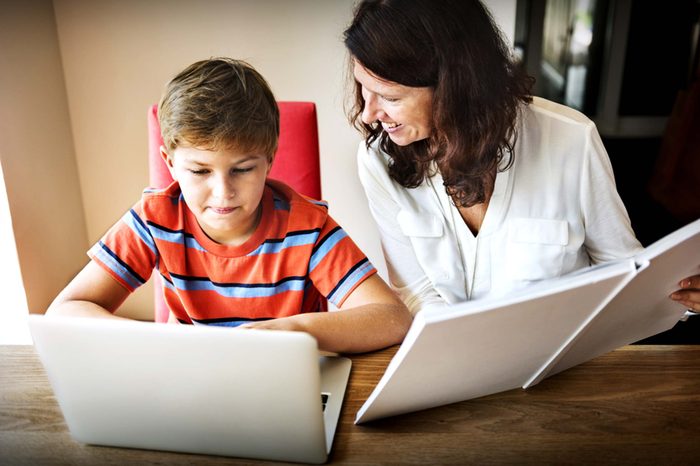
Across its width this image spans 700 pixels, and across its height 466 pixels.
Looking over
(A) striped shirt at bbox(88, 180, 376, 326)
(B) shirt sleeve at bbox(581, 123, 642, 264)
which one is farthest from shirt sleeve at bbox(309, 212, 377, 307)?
(B) shirt sleeve at bbox(581, 123, 642, 264)

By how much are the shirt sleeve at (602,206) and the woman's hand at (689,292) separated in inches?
13.7

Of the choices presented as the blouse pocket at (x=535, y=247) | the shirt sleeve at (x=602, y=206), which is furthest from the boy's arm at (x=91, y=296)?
the shirt sleeve at (x=602, y=206)

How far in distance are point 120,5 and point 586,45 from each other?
118 inches

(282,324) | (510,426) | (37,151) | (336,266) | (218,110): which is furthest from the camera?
(37,151)

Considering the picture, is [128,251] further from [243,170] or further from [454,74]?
[454,74]

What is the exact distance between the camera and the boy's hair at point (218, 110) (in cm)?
107

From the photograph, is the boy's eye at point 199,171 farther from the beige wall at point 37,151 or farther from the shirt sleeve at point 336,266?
the beige wall at point 37,151

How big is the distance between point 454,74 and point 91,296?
2.34ft

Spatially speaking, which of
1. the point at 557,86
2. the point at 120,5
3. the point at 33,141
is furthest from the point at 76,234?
the point at 557,86

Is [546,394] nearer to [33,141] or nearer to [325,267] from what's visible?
[325,267]

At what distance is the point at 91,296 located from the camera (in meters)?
1.09

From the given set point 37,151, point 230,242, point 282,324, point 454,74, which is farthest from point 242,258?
point 37,151

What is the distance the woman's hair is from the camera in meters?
1.09

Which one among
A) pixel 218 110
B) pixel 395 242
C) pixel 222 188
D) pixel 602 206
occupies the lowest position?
pixel 395 242
